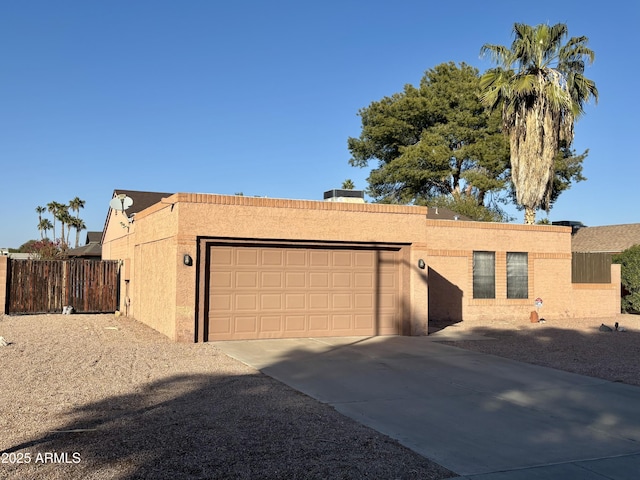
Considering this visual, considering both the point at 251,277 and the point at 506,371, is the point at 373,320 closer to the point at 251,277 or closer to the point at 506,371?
the point at 251,277

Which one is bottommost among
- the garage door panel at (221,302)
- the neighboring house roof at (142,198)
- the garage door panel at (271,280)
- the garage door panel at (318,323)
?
the garage door panel at (318,323)

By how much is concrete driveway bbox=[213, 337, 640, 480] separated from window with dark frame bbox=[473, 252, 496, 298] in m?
7.89

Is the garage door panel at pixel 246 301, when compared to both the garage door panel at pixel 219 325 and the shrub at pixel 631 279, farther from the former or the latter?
the shrub at pixel 631 279

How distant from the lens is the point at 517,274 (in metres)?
22.8

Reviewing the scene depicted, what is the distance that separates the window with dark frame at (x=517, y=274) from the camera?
74.6ft

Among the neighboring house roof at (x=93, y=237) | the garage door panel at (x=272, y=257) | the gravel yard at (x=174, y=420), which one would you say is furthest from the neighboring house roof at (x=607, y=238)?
the neighboring house roof at (x=93, y=237)

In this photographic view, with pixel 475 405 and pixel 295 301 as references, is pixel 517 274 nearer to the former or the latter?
pixel 295 301

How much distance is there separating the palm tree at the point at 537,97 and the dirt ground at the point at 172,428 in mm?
19053

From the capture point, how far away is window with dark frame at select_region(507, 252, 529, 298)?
→ 74.6 ft

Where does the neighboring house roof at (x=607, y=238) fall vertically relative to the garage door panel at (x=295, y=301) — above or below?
above

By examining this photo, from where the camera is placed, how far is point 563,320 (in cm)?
2336

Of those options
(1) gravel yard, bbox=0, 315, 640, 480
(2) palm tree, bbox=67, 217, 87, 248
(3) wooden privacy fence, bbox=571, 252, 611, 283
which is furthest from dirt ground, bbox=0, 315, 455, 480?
(2) palm tree, bbox=67, 217, 87, 248

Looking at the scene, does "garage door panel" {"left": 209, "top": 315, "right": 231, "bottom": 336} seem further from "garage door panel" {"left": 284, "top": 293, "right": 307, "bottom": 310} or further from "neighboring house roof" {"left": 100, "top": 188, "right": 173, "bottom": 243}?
"neighboring house roof" {"left": 100, "top": 188, "right": 173, "bottom": 243}

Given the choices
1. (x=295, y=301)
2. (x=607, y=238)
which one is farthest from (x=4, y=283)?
(x=607, y=238)
